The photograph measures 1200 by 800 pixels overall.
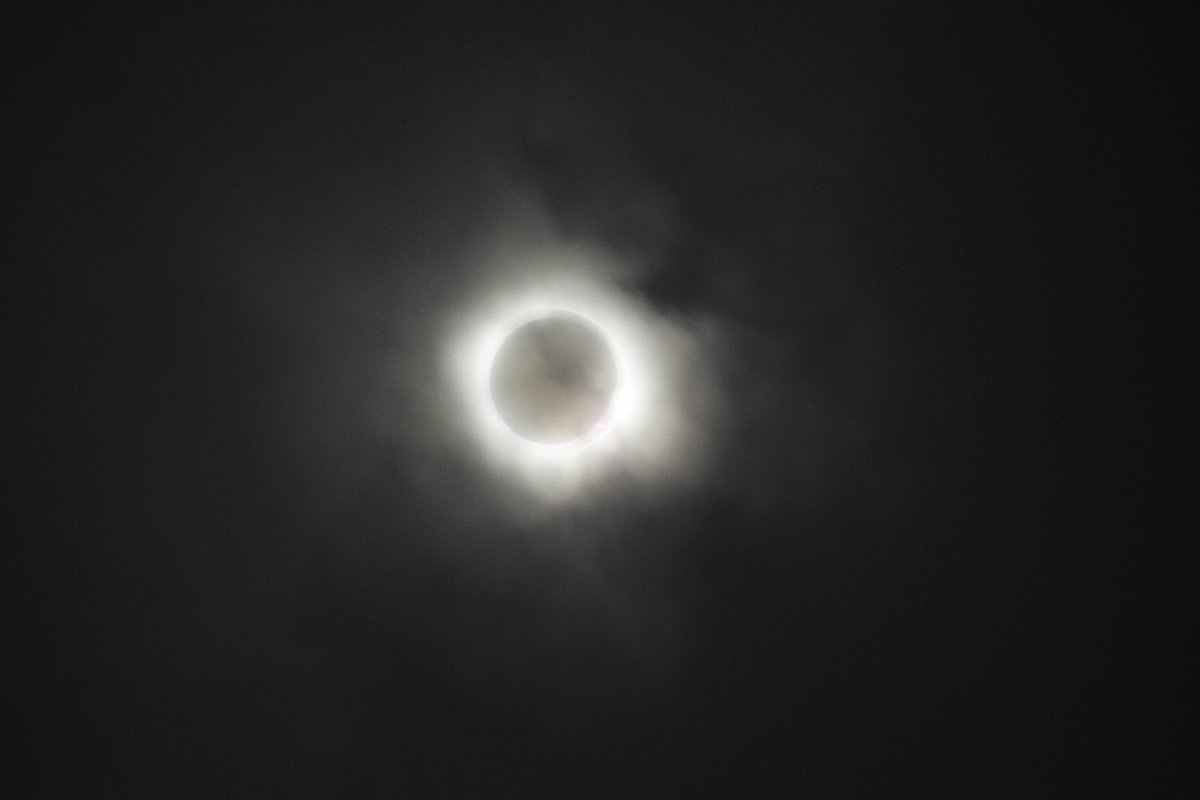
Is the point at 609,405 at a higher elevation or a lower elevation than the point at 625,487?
higher

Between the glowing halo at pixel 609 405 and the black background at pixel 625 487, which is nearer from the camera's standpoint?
the black background at pixel 625 487

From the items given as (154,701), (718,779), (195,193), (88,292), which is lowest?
(154,701)

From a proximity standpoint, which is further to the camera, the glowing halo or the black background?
the glowing halo

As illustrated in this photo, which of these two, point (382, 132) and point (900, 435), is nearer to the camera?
point (382, 132)

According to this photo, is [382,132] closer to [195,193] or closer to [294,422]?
[195,193]

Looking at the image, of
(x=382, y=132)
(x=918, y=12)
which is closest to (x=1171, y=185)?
(x=918, y=12)

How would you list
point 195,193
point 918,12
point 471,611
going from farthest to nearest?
point 471,611, point 195,193, point 918,12

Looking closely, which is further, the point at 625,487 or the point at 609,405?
the point at 625,487

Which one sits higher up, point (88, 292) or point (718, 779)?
point (88, 292)
